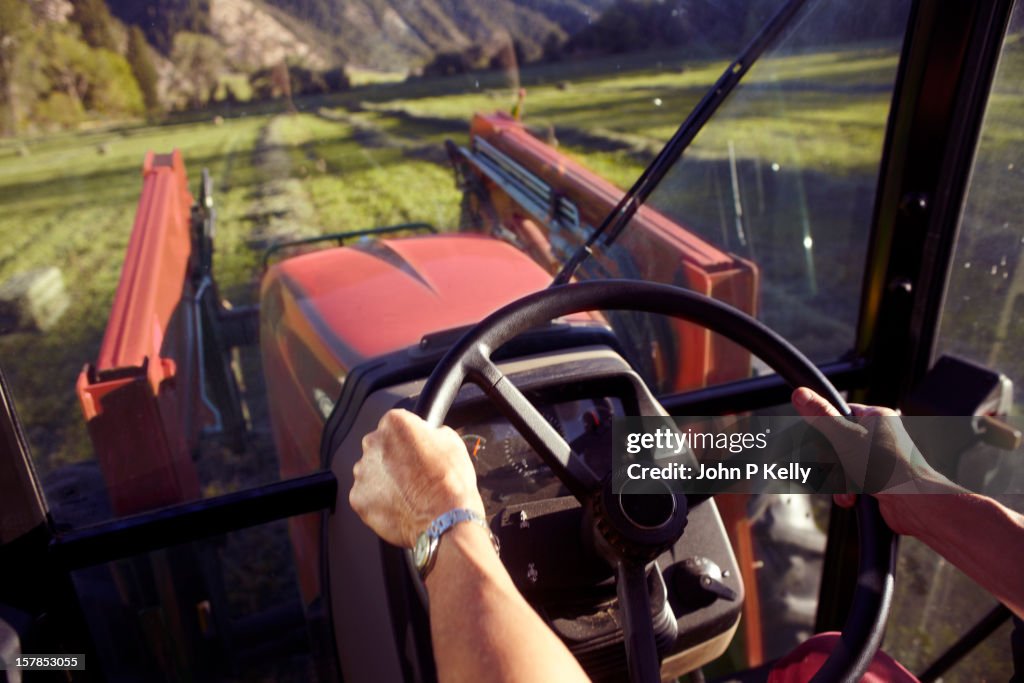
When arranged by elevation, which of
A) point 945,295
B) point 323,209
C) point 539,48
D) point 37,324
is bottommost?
point 945,295

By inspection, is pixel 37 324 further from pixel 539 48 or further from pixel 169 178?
pixel 539 48

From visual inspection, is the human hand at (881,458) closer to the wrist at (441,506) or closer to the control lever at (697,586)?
the control lever at (697,586)

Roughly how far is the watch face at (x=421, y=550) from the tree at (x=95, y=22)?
0.90 m

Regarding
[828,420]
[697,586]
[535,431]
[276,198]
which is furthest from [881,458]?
[276,198]

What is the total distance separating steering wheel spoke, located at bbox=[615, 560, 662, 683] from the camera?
1.10m

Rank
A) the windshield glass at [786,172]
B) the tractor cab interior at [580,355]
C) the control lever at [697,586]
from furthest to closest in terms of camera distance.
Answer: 1. the windshield glass at [786,172]
2. the control lever at [697,586]
3. the tractor cab interior at [580,355]

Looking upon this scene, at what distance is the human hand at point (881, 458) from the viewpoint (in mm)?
1211

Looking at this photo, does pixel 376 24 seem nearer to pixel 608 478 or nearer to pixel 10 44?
pixel 10 44

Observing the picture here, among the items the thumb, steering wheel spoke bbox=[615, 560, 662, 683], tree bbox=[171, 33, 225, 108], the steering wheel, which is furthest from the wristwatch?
tree bbox=[171, 33, 225, 108]

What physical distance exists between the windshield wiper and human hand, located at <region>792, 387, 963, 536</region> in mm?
471

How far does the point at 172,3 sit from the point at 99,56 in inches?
5.7

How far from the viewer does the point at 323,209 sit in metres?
1.67

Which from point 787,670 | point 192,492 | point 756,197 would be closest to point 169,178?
point 192,492

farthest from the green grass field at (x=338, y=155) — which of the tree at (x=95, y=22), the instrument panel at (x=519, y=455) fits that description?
the instrument panel at (x=519, y=455)
